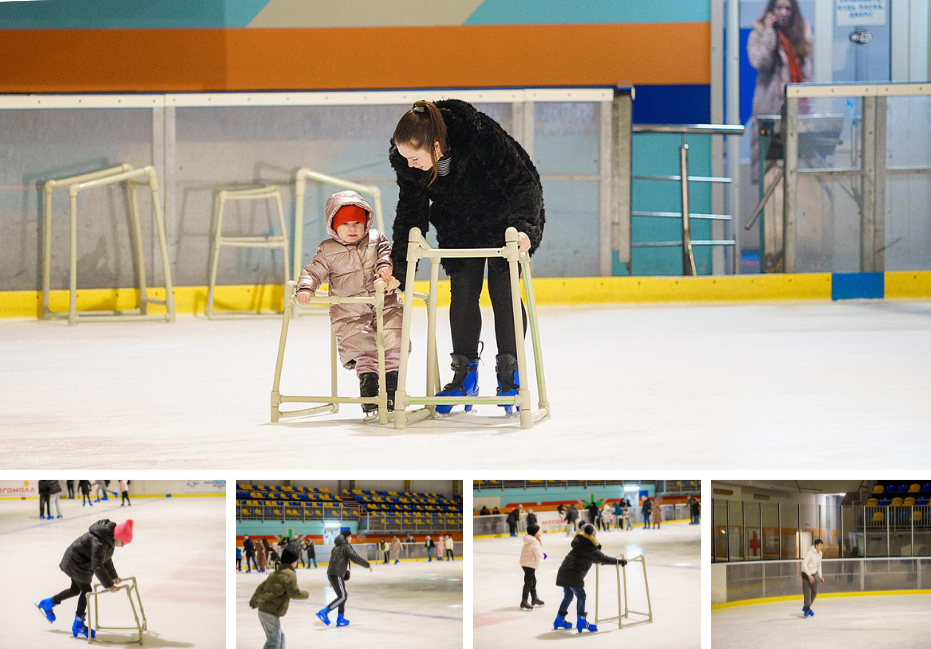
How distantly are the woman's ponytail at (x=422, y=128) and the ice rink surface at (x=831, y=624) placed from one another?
4.67ft

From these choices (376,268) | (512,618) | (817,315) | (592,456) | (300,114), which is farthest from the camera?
(300,114)

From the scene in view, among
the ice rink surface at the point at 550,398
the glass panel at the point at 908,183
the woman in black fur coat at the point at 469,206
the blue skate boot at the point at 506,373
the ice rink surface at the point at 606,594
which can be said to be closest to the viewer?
the ice rink surface at the point at 606,594

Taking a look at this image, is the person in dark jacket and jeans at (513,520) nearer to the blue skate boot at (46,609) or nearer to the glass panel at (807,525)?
the glass panel at (807,525)

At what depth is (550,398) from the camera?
347cm

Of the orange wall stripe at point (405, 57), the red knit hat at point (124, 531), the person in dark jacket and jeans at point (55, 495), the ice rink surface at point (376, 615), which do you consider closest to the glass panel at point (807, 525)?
the ice rink surface at point (376, 615)

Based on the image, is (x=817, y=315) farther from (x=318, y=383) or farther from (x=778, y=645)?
(x=778, y=645)

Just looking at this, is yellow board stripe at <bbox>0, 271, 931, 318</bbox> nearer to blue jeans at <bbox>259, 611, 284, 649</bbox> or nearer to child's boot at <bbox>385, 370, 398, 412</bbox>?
child's boot at <bbox>385, 370, 398, 412</bbox>

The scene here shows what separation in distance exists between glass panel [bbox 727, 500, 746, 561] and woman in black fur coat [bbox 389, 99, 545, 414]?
39.7 inches

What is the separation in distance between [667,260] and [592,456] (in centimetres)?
725

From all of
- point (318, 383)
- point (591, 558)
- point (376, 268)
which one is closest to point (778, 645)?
point (591, 558)

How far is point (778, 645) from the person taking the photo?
2.12 metres

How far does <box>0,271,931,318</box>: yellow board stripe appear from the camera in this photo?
7578mm

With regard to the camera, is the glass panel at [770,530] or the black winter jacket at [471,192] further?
the black winter jacket at [471,192]

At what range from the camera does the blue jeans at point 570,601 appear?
2078mm
